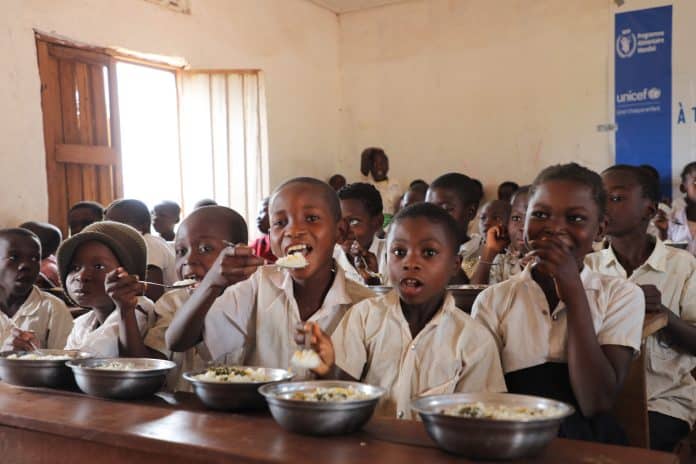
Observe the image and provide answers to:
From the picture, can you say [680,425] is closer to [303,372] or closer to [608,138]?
[303,372]

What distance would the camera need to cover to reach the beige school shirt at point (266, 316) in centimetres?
207

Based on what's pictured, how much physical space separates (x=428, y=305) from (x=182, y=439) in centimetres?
82

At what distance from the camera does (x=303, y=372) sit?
6.07 ft

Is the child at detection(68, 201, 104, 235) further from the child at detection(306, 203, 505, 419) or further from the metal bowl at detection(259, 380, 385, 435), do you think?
the metal bowl at detection(259, 380, 385, 435)

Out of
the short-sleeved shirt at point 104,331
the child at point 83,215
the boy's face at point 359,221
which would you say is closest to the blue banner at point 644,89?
the boy's face at point 359,221

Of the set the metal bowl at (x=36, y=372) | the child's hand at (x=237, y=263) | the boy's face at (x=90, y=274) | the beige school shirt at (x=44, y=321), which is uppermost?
the child's hand at (x=237, y=263)

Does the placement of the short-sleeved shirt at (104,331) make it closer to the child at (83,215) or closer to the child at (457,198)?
the child at (457,198)

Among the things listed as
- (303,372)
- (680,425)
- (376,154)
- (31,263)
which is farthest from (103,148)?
(680,425)

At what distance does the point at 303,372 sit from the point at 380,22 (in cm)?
712

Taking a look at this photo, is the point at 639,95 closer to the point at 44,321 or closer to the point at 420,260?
the point at 420,260

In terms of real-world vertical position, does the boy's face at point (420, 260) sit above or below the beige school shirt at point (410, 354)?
above

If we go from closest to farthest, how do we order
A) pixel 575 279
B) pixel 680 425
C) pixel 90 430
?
pixel 90 430 < pixel 575 279 < pixel 680 425

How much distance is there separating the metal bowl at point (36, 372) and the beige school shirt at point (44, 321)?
44.3 inches

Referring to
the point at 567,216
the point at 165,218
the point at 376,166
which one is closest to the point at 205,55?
the point at 165,218
